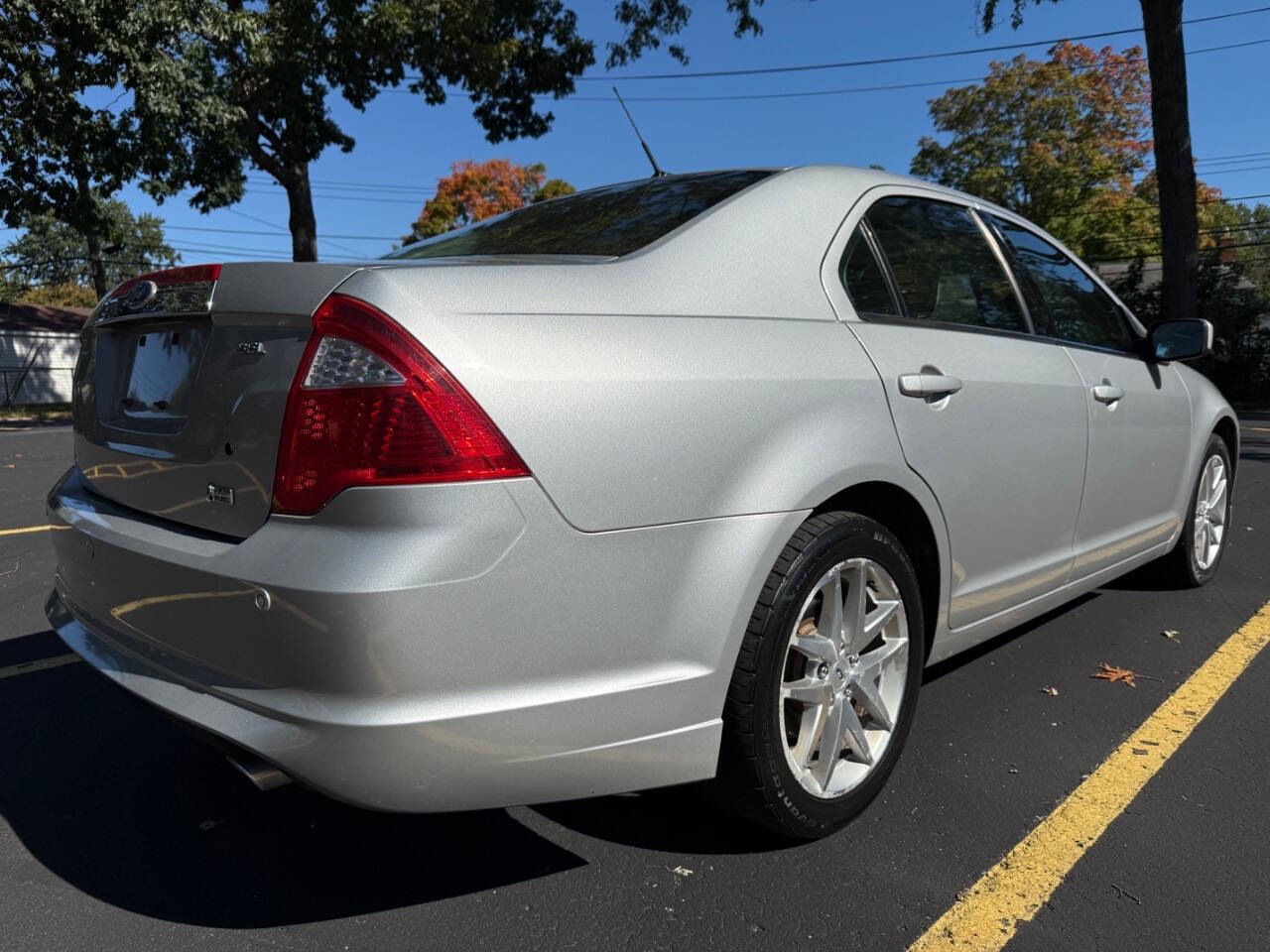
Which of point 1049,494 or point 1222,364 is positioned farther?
point 1222,364

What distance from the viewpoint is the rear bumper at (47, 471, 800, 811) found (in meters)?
1.62

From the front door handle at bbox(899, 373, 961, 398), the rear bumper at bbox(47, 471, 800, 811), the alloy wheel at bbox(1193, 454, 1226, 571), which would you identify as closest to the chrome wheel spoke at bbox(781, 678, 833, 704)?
the rear bumper at bbox(47, 471, 800, 811)

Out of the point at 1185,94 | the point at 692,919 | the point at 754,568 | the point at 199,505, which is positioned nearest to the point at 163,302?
the point at 199,505

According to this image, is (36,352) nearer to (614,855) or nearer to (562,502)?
(614,855)

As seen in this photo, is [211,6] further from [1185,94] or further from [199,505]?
[199,505]

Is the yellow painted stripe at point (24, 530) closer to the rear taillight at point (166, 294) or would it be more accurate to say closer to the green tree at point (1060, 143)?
the rear taillight at point (166, 294)

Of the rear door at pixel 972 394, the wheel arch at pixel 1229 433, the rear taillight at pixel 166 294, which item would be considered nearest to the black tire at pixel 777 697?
the rear door at pixel 972 394

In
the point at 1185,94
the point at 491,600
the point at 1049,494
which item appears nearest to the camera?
the point at 491,600

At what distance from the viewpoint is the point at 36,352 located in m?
38.5

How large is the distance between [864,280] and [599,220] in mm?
700

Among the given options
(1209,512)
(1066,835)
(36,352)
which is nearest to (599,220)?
(1066,835)

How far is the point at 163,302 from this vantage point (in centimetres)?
206

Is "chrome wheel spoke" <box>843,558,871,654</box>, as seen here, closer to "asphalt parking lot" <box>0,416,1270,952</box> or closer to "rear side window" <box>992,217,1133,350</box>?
"asphalt parking lot" <box>0,416,1270,952</box>

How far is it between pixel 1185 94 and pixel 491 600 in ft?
47.3
